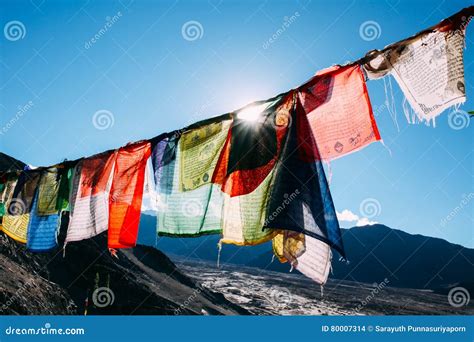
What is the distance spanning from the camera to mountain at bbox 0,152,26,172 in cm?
3135

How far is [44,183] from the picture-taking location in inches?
324

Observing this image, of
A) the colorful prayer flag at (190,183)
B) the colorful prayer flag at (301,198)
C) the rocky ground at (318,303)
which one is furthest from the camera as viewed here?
the rocky ground at (318,303)

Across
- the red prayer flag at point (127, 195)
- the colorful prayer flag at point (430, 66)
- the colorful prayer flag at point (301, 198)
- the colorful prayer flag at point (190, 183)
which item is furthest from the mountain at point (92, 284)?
the colorful prayer flag at point (430, 66)

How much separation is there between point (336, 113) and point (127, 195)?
4.11 meters

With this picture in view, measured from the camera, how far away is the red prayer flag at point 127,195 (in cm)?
657

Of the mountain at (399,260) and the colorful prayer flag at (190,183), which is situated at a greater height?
the colorful prayer flag at (190,183)

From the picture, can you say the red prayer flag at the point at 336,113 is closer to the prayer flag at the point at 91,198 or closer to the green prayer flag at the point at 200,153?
Answer: the green prayer flag at the point at 200,153

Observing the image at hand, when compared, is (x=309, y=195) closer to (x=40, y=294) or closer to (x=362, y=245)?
(x=40, y=294)

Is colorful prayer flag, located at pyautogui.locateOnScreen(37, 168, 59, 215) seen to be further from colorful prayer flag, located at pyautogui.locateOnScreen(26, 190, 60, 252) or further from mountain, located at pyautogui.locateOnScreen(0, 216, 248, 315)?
mountain, located at pyautogui.locateOnScreen(0, 216, 248, 315)

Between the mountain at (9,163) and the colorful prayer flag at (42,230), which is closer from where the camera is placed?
the colorful prayer flag at (42,230)

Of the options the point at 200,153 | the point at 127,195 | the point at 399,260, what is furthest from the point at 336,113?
the point at 399,260

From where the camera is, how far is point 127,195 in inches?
267

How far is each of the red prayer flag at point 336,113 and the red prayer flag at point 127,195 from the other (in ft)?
10.6

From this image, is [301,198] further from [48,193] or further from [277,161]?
[48,193]
